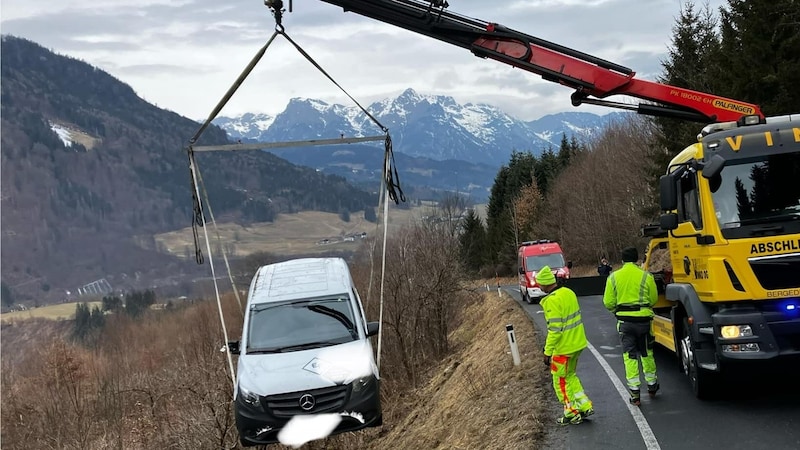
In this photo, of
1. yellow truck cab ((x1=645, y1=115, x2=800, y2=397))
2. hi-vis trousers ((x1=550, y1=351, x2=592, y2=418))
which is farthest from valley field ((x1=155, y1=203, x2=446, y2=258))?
hi-vis trousers ((x1=550, y1=351, x2=592, y2=418))

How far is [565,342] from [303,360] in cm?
373

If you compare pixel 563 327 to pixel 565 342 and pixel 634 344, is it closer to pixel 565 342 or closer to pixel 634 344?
pixel 565 342

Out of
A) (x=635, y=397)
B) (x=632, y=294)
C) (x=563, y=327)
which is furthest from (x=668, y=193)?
(x=635, y=397)

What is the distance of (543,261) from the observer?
31.9m

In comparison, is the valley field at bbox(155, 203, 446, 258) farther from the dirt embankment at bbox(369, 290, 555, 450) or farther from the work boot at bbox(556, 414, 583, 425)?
the work boot at bbox(556, 414, 583, 425)

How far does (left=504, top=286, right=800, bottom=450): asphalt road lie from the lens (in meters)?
7.43

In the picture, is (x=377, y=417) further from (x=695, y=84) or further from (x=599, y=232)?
→ (x=599, y=232)

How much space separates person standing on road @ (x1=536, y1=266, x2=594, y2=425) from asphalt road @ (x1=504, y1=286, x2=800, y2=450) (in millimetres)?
335

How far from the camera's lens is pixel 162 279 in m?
170

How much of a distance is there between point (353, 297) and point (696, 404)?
208 inches

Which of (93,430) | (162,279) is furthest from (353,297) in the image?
(162,279)

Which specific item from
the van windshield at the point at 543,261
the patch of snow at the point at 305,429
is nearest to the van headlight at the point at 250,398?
the patch of snow at the point at 305,429

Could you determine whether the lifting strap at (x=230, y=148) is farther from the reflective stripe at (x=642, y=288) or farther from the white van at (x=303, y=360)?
the reflective stripe at (x=642, y=288)

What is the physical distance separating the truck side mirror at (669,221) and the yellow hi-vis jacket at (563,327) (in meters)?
2.17
